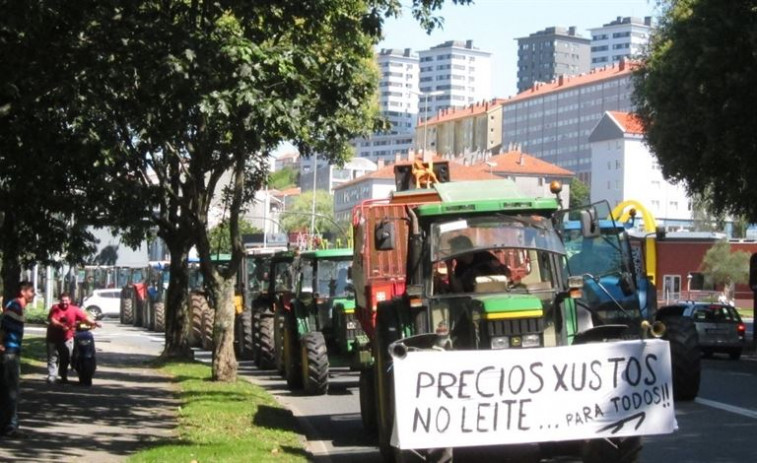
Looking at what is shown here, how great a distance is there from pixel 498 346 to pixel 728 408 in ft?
25.5

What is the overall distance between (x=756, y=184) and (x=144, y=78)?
77.8 feet

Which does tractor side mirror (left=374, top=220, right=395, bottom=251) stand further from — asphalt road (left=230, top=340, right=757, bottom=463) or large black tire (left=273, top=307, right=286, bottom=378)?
large black tire (left=273, top=307, right=286, bottom=378)

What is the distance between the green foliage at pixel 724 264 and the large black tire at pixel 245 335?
62.4 meters

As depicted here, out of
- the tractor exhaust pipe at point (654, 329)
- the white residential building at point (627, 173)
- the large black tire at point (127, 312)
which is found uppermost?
the white residential building at point (627, 173)

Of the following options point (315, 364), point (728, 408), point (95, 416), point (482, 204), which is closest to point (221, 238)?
point (315, 364)

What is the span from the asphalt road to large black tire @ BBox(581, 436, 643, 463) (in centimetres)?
173

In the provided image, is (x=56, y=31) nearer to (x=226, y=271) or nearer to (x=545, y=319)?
(x=545, y=319)

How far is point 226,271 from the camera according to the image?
2466 centimetres

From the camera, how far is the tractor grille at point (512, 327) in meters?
12.0

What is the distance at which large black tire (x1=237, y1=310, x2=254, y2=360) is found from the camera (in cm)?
3284

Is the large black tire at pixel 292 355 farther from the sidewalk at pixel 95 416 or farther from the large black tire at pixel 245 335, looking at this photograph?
the large black tire at pixel 245 335

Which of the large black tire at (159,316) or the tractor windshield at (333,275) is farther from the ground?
the tractor windshield at (333,275)

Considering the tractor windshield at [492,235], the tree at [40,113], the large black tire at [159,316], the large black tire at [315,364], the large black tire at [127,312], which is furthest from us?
the large black tire at [127,312]

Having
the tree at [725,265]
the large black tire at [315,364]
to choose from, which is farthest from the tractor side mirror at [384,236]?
the tree at [725,265]
